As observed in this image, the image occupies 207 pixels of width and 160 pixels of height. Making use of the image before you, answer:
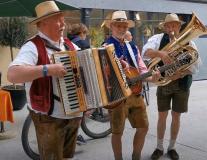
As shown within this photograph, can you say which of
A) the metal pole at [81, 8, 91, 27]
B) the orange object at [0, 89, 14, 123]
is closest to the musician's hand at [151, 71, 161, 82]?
the orange object at [0, 89, 14, 123]

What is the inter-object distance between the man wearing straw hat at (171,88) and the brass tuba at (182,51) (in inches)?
5.3

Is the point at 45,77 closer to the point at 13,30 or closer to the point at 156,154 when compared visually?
the point at 156,154

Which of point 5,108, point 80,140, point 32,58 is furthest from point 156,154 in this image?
point 32,58

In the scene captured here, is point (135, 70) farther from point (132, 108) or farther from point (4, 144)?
point (4, 144)

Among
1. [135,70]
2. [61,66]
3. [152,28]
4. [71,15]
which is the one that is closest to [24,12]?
[135,70]

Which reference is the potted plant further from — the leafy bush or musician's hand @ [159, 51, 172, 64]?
musician's hand @ [159, 51, 172, 64]

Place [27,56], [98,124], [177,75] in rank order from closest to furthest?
[27,56]
[177,75]
[98,124]

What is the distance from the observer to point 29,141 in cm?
521

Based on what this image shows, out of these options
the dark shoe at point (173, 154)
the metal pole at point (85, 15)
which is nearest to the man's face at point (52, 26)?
the dark shoe at point (173, 154)

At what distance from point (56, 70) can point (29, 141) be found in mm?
2575

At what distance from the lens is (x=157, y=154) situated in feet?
16.7

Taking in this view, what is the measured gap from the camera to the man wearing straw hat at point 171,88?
481 centimetres

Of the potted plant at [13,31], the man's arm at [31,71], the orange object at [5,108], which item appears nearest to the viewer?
the man's arm at [31,71]

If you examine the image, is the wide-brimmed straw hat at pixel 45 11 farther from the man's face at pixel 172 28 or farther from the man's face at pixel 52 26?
the man's face at pixel 172 28
